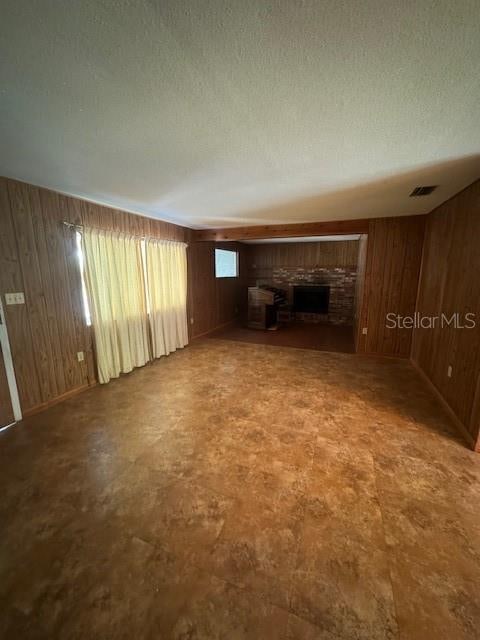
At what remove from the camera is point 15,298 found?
2354mm

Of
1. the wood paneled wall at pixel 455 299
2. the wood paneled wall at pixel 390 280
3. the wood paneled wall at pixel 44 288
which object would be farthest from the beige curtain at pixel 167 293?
the wood paneled wall at pixel 455 299

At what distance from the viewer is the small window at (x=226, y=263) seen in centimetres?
607

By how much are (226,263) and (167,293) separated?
2653mm

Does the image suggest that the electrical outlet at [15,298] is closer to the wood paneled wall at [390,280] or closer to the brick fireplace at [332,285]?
the wood paneled wall at [390,280]

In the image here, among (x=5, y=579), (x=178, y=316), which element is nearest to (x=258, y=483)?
(x=5, y=579)

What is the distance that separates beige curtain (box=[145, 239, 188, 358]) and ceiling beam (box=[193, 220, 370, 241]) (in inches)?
25.8

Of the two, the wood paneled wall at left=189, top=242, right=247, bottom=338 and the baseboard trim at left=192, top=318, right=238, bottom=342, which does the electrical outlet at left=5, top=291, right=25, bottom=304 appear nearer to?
the wood paneled wall at left=189, top=242, right=247, bottom=338

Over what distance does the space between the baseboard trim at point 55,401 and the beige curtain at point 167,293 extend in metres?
1.16

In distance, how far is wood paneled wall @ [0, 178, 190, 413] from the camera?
2320 millimetres

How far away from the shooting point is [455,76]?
41.9 inches

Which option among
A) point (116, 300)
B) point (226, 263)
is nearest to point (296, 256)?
point (226, 263)

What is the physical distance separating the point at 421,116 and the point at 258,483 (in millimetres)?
2353

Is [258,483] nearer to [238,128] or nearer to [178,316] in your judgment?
[238,128]

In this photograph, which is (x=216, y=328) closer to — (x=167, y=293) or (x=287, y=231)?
(x=167, y=293)
